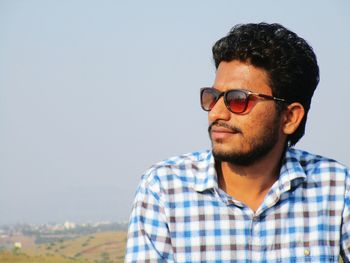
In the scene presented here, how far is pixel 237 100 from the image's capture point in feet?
16.5

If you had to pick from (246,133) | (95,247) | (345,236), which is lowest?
(95,247)

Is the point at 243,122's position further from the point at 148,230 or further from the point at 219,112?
the point at 148,230

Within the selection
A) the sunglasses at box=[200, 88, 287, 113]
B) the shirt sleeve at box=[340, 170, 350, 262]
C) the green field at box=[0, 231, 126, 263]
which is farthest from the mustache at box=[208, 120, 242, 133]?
the green field at box=[0, 231, 126, 263]

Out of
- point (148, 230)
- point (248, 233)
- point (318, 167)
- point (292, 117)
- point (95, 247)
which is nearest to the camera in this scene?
point (148, 230)

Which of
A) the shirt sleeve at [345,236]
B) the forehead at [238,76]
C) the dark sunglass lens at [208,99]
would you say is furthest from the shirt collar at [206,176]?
the shirt sleeve at [345,236]

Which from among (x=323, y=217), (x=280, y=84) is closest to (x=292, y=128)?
(x=280, y=84)

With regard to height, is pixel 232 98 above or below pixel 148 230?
above

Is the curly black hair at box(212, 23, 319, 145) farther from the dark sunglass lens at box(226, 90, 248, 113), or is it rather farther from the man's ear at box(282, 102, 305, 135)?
the dark sunglass lens at box(226, 90, 248, 113)

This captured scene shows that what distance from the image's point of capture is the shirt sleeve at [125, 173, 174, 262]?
481 cm

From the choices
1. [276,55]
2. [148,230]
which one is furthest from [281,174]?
[148,230]

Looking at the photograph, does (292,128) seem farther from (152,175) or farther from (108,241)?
(108,241)

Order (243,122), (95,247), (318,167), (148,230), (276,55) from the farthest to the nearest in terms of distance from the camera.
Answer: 1. (95,247)
2. (318,167)
3. (276,55)
4. (243,122)
5. (148,230)

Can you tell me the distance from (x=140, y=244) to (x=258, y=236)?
2.61 ft

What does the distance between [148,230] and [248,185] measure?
806 millimetres
